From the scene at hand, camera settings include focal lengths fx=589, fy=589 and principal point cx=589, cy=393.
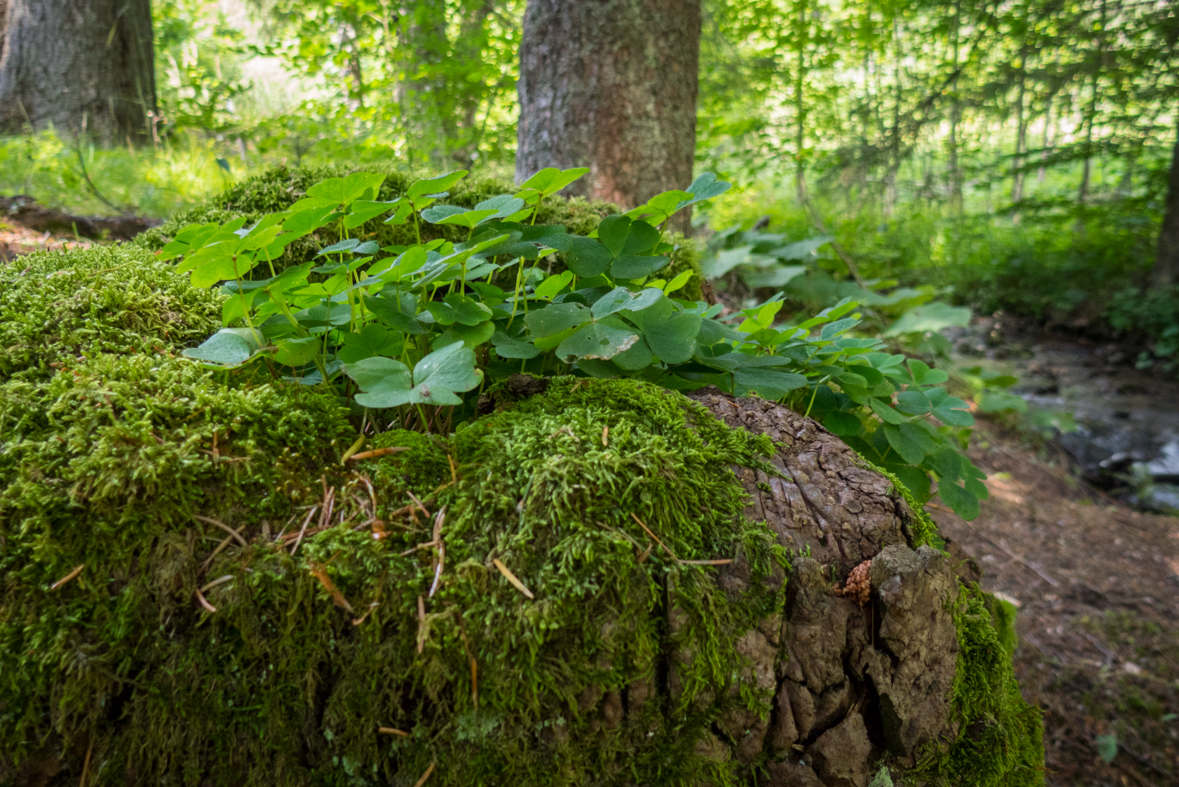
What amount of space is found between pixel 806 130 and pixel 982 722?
9349 mm

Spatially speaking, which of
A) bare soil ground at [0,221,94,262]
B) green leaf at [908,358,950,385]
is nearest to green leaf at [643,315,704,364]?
green leaf at [908,358,950,385]

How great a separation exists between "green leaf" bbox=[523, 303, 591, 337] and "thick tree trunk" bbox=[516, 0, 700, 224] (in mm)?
2357

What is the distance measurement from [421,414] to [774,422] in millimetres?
788

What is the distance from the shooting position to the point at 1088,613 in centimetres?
320

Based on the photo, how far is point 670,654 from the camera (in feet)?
3.25

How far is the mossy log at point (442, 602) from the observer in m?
0.91

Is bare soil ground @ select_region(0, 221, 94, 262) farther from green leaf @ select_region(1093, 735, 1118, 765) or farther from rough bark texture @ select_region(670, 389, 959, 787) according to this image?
green leaf @ select_region(1093, 735, 1118, 765)

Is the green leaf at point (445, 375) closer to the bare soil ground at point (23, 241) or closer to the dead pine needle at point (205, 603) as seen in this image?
the dead pine needle at point (205, 603)

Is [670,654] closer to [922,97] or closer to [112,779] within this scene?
[112,779]

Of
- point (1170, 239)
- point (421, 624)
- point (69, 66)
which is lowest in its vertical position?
point (421, 624)

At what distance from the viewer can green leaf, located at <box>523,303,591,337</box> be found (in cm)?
121

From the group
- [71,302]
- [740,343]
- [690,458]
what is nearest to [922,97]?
[740,343]

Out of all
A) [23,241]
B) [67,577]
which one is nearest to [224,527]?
[67,577]

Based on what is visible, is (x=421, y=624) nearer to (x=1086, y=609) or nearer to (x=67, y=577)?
(x=67, y=577)
